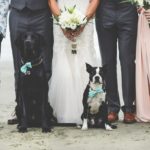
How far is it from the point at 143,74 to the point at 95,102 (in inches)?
31.6

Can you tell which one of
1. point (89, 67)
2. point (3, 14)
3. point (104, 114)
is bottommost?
point (104, 114)

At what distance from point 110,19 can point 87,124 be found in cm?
126

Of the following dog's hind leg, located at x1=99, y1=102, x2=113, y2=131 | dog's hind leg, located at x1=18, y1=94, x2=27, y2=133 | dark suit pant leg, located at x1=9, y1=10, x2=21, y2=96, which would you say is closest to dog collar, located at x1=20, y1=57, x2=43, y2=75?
dog's hind leg, located at x1=18, y1=94, x2=27, y2=133

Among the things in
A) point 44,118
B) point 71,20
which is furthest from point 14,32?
point 44,118

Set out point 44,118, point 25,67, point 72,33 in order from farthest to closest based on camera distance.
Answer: point 72,33 < point 44,118 < point 25,67

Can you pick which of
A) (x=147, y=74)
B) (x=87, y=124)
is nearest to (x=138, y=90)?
(x=147, y=74)

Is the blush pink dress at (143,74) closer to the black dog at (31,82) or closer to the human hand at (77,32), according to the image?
the human hand at (77,32)

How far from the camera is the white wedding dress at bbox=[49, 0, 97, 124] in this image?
830 cm

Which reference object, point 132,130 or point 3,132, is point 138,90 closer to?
point 132,130

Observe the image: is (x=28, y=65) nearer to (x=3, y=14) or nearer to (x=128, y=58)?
(x=3, y=14)

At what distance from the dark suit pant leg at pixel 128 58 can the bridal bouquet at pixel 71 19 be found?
553mm

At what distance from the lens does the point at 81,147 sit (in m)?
7.04

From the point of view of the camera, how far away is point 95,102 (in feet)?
26.2

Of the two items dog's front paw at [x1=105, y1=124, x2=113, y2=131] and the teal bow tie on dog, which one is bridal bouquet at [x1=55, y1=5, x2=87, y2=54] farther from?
dog's front paw at [x1=105, y1=124, x2=113, y2=131]
